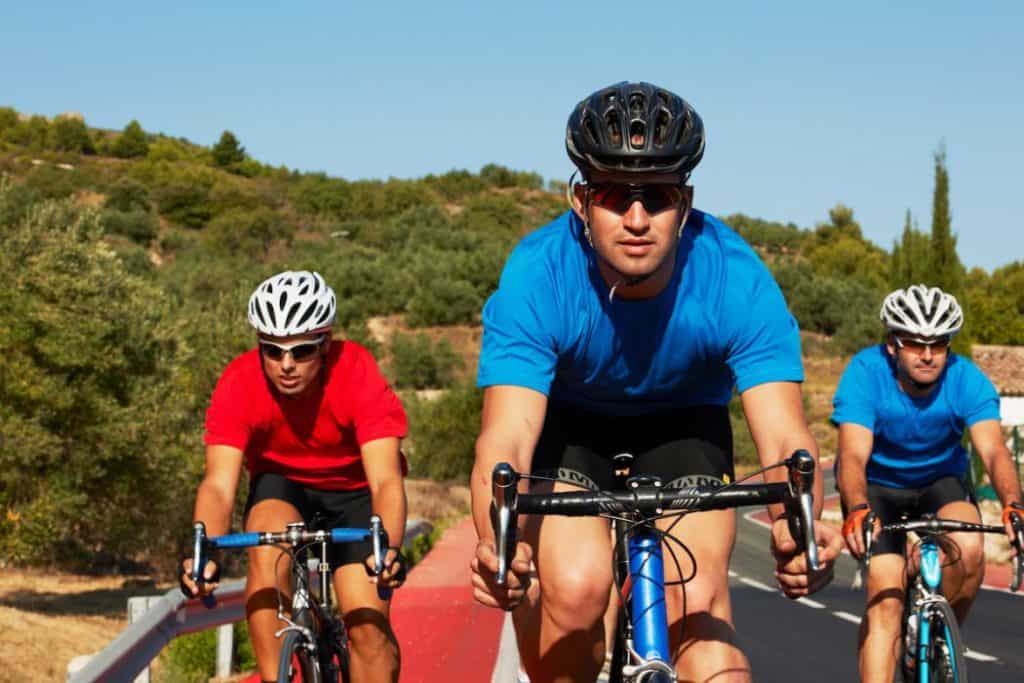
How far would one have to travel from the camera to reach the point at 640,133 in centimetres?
430

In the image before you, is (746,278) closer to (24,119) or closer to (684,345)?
(684,345)

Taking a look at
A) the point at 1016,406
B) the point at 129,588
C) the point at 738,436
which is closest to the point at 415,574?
the point at 129,588

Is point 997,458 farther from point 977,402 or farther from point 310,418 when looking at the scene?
point 310,418

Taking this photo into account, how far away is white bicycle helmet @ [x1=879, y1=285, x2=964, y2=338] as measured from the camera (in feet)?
25.0

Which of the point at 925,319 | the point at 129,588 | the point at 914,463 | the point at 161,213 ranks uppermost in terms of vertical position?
the point at 161,213

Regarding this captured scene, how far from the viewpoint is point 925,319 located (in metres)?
7.62

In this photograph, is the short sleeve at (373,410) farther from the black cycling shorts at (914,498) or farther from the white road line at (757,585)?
the white road line at (757,585)

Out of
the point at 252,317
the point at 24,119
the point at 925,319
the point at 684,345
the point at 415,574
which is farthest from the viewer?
the point at 24,119

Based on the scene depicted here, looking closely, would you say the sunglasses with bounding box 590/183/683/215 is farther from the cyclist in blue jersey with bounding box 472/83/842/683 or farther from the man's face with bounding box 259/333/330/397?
the man's face with bounding box 259/333/330/397

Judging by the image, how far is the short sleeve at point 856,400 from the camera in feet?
25.1

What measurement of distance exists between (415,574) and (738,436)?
42.0 metres

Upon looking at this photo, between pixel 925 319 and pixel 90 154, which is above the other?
pixel 90 154

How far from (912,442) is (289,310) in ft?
10.5

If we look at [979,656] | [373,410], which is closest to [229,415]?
[373,410]
